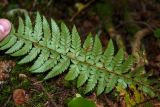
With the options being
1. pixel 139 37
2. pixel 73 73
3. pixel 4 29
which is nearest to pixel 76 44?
pixel 73 73

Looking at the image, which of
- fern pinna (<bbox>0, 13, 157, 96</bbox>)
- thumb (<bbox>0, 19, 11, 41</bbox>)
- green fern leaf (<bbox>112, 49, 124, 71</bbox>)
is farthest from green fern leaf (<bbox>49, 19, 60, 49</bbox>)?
green fern leaf (<bbox>112, 49, 124, 71</bbox>)

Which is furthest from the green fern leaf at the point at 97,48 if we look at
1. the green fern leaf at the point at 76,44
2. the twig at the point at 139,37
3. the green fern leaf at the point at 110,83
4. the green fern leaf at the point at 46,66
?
the twig at the point at 139,37

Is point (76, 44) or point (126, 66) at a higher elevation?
point (76, 44)

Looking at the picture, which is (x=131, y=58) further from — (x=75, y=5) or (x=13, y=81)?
(x=75, y=5)

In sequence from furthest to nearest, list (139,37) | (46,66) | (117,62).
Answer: (139,37)
(117,62)
(46,66)

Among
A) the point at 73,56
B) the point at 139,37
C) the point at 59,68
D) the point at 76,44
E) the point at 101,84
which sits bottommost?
the point at 101,84

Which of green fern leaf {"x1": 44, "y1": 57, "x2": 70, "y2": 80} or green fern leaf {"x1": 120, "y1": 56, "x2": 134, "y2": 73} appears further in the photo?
green fern leaf {"x1": 120, "y1": 56, "x2": 134, "y2": 73}

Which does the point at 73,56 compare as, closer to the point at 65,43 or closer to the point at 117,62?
the point at 65,43

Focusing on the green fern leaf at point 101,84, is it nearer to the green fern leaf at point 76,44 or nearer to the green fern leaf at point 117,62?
the green fern leaf at point 117,62

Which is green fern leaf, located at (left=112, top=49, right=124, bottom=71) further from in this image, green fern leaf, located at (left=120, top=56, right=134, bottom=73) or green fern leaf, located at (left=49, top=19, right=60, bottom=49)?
green fern leaf, located at (left=49, top=19, right=60, bottom=49)
